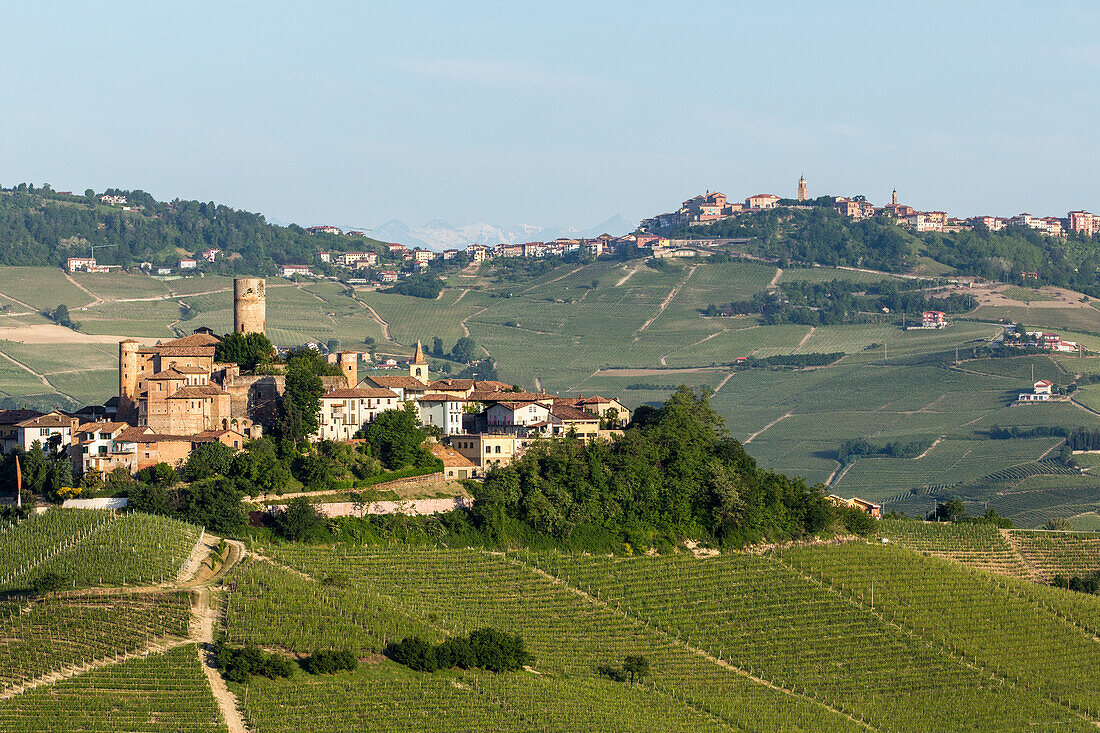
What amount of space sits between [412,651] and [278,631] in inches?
136

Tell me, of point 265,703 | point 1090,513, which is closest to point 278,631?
point 265,703

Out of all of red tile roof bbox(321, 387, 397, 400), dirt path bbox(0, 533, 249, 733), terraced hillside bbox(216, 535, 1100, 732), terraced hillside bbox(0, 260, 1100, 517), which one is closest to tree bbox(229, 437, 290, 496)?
dirt path bbox(0, 533, 249, 733)

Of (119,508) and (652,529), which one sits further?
(652,529)

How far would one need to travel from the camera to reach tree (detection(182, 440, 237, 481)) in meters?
51.8

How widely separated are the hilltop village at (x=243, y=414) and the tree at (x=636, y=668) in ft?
37.4

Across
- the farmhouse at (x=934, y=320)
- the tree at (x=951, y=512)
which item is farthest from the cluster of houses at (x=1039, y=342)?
the tree at (x=951, y=512)

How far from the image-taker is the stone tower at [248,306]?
63.3 metres

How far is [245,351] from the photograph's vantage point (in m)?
59.5

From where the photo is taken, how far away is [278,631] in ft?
143

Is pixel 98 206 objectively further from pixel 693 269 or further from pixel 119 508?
pixel 119 508

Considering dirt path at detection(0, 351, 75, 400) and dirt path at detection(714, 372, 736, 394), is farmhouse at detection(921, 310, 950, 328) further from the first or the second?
dirt path at detection(0, 351, 75, 400)

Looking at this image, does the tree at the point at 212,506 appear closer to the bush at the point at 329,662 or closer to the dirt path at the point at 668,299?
the bush at the point at 329,662

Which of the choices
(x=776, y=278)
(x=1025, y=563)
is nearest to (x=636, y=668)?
(x=1025, y=563)

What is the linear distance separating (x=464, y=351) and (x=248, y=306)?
7964cm
